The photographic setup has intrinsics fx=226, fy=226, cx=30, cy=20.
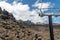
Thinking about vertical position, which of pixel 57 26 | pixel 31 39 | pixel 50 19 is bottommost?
pixel 31 39

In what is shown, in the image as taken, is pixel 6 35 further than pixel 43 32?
No

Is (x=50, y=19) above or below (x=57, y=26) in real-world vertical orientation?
above

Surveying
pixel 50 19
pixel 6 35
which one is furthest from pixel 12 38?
pixel 50 19

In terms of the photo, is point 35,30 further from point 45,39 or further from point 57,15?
point 57,15

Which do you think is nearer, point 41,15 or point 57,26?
point 41,15

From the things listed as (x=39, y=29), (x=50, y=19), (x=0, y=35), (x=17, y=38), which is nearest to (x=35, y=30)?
(x=39, y=29)

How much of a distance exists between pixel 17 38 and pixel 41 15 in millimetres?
12773

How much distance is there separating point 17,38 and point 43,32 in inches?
182

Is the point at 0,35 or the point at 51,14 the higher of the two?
the point at 51,14

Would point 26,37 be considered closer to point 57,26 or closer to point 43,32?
point 43,32

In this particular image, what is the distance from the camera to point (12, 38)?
113 ft

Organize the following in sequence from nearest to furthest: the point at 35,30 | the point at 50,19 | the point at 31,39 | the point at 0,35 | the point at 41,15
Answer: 1. the point at 41,15
2. the point at 50,19
3. the point at 0,35
4. the point at 31,39
5. the point at 35,30

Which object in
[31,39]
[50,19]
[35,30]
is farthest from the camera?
[35,30]

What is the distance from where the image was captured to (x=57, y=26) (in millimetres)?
34344
